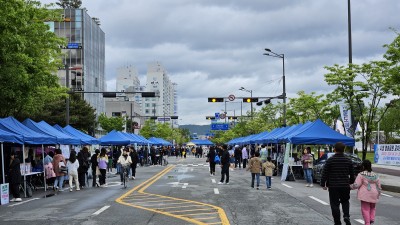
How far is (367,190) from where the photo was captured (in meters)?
9.66

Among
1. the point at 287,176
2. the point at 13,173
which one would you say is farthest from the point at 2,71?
the point at 287,176

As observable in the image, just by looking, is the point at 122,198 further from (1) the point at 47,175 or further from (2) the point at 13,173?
(1) the point at 47,175

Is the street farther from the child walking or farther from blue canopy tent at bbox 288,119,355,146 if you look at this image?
blue canopy tent at bbox 288,119,355,146

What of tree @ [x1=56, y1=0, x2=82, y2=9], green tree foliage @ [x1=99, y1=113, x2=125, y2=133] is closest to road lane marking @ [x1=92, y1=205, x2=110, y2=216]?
green tree foliage @ [x1=99, y1=113, x2=125, y2=133]

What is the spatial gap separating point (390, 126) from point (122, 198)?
93590 millimetres

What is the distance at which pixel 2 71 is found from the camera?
19141 millimetres

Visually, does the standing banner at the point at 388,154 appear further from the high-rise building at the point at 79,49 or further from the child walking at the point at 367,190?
the high-rise building at the point at 79,49

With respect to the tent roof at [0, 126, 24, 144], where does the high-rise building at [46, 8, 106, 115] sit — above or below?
above

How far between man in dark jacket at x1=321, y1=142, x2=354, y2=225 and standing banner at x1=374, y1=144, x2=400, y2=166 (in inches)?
939

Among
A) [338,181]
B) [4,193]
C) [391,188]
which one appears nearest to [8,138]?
[4,193]

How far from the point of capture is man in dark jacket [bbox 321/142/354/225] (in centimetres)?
970

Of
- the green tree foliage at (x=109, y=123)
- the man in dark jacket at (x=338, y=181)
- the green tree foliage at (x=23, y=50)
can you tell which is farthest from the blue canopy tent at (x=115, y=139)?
the green tree foliage at (x=109, y=123)

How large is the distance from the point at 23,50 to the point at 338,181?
561 inches

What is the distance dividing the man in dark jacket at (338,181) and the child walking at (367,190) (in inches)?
8.4
